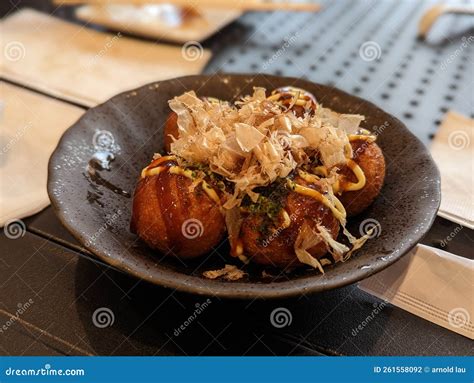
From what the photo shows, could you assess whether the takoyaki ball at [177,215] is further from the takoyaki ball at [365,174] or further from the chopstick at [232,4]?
the chopstick at [232,4]

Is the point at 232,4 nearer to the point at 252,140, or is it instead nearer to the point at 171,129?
the point at 171,129

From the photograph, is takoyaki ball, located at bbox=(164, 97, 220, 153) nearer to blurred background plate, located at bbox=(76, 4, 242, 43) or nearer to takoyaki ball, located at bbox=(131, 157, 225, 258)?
takoyaki ball, located at bbox=(131, 157, 225, 258)

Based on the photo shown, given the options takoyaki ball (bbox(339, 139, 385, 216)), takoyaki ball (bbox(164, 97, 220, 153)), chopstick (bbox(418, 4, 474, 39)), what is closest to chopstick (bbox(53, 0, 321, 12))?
chopstick (bbox(418, 4, 474, 39))

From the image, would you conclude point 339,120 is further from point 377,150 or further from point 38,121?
point 38,121

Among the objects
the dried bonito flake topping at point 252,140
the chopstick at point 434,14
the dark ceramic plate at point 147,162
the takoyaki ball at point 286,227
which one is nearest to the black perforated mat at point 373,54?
the chopstick at point 434,14

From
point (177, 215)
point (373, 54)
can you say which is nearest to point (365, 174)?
point (177, 215)

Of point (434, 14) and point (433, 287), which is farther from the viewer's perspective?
point (434, 14)

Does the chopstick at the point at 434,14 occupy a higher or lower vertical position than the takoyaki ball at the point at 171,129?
lower
